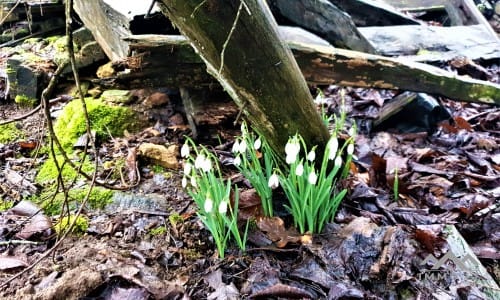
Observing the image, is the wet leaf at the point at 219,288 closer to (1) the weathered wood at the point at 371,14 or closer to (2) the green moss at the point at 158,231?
(2) the green moss at the point at 158,231

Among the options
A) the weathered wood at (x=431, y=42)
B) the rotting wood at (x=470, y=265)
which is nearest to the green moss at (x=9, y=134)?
the rotting wood at (x=470, y=265)

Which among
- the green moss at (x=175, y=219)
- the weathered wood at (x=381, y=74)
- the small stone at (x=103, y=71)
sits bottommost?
the green moss at (x=175, y=219)

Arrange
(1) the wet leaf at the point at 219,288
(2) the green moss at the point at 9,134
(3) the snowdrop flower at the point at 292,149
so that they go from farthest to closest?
(2) the green moss at the point at 9,134, (3) the snowdrop flower at the point at 292,149, (1) the wet leaf at the point at 219,288

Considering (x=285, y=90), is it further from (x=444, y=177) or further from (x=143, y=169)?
(x=444, y=177)

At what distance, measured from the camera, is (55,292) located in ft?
6.18

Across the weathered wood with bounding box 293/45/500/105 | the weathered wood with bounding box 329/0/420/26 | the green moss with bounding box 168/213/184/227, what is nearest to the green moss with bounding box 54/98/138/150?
the green moss with bounding box 168/213/184/227

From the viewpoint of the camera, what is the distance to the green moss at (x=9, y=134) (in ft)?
10.3

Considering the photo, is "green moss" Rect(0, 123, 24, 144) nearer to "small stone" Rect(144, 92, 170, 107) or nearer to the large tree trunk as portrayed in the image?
"small stone" Rect(144, 92, 170, 107)

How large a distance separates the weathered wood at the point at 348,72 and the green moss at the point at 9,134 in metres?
1.08

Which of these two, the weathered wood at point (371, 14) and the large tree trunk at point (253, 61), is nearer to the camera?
the large tree trunk at point (253, 61)

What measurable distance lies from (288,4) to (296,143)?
7.30ft

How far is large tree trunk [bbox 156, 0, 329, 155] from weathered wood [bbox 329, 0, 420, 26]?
3251 millimetres

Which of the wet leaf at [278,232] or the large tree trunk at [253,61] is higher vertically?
the large tree trunk at [253,61]

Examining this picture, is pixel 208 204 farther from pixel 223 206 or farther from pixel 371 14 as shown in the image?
pixel 371 14
